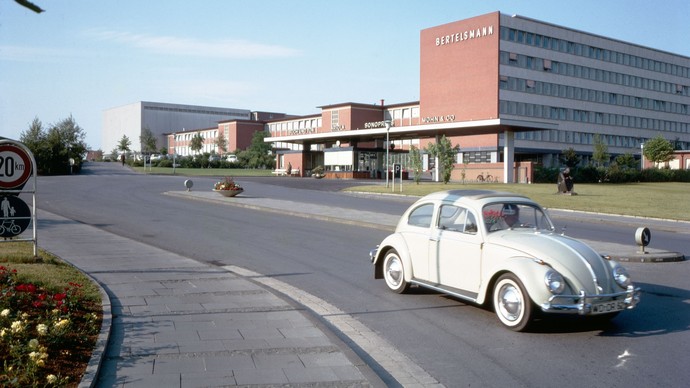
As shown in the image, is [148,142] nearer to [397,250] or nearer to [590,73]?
[590,73]

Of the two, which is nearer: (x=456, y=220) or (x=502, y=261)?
(x=502, y=261)

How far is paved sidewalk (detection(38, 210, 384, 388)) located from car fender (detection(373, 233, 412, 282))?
1826mm

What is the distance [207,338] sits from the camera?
259 inches

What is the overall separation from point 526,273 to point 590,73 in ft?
275

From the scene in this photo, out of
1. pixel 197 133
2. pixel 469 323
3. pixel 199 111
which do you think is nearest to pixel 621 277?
pixel 469 323

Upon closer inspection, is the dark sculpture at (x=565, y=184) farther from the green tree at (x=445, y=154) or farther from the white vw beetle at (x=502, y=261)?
the white vw beetle at (x=502, y=261)

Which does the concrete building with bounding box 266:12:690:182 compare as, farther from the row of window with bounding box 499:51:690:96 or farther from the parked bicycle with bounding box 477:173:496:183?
the parked bicycle with bounding box 477:173:496:183

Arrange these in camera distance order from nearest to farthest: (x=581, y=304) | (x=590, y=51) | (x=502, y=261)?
(x=581, y=304)
(x=502, y=261)
(x=590, y=51)

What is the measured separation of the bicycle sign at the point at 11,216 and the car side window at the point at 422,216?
5.96 m

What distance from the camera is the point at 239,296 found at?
8.88 metres

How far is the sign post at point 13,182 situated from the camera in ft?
32.3

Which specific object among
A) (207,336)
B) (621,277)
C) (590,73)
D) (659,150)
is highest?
(590,73)

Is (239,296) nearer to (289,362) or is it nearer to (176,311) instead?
(176,311)

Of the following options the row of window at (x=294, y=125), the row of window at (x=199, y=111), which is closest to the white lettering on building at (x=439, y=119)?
the row of window at (x=294, y=125)
